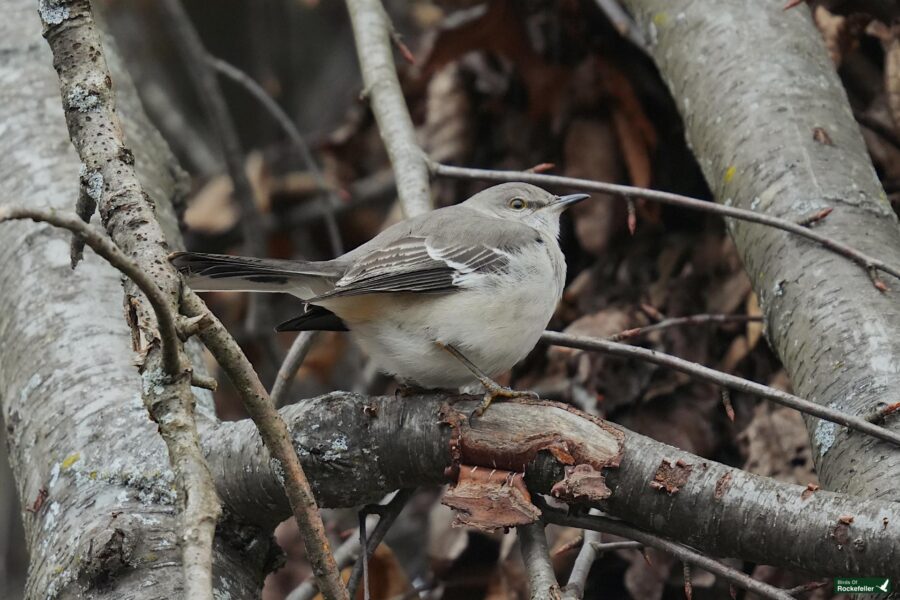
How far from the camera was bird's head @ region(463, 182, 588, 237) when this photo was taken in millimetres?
4055

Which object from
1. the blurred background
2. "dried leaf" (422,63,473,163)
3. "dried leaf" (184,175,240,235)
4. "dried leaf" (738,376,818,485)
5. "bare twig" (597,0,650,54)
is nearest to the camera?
"dried leaf" (738,376,818,485)

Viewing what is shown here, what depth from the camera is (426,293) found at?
3072mm

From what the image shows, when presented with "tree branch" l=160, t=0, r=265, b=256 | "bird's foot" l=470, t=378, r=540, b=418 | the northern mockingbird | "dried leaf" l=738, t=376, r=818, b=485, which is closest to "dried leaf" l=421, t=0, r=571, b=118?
"tree branch" l=160, t=0, r=265, b=256

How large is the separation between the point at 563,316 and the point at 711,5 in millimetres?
1436

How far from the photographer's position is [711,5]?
3.90 meters

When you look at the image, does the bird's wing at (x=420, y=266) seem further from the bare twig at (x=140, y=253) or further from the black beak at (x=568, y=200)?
the bare twig at (x=140, y=253)

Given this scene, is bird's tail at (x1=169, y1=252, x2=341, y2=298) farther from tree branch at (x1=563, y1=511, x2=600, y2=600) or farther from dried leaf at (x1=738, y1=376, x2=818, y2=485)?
dried leaf at (x1=738, y1=376, x2=818, y2=485)

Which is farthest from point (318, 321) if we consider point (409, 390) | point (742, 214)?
point (742, 214)

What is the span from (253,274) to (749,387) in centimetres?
148

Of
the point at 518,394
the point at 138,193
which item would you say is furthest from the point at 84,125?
the point at 518,394

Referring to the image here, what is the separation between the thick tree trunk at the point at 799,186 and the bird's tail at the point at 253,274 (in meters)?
1.44

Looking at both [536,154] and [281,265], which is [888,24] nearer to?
[536,154]

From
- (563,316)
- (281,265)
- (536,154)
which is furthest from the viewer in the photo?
(536,154)

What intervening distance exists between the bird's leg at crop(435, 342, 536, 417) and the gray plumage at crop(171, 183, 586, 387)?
0.02 meters
